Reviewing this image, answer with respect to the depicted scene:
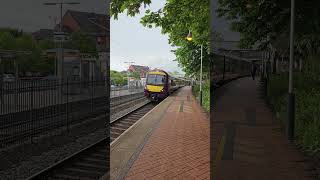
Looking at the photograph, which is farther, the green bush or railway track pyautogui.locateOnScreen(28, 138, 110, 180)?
the green bush

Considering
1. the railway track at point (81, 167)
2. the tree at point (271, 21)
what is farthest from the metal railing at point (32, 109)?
the tree at point (271, 21)

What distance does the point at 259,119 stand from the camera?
16141mm

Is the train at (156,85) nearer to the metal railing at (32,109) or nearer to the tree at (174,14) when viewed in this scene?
the tree at (174,14)

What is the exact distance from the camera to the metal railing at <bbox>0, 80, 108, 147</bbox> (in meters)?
13.2

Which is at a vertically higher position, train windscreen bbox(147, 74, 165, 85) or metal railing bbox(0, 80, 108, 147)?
train windscreen bbox(147, 74, 165, 85)

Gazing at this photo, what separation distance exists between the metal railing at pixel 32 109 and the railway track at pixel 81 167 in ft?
8.02

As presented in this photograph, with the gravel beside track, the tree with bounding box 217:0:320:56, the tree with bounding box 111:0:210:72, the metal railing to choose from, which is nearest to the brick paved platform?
Answer: the tree with bounding box 217:0:320:56

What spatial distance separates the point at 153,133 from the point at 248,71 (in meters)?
39.6

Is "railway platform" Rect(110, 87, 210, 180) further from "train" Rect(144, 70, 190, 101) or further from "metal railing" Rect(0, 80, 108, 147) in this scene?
"train" Rect(144, 70, 190, 101)

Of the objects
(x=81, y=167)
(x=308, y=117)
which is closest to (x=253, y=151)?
(x=308, y=117)

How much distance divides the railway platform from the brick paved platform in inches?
14.2

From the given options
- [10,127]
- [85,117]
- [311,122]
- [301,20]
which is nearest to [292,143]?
[311,122]

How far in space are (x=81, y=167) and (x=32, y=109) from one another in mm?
5210

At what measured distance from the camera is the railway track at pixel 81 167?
8.97m
